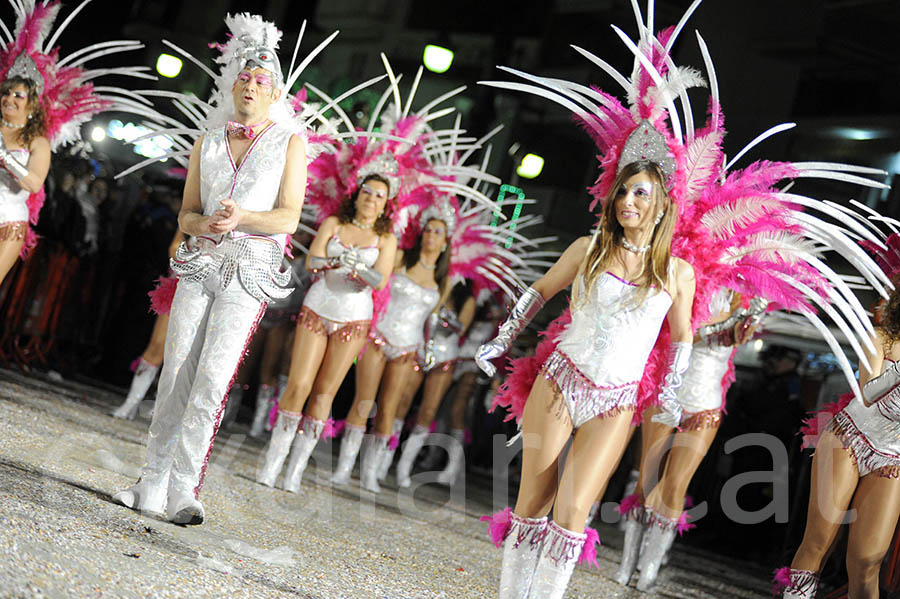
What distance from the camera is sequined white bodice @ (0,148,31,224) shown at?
5.04 metres

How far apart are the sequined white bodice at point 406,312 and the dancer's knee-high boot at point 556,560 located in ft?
10.7

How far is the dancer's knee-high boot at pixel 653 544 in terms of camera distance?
5152 millimetres

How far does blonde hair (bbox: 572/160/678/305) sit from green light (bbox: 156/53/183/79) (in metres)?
8.11

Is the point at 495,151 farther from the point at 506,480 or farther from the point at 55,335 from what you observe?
the point at 55,335

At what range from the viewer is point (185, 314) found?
3.59m

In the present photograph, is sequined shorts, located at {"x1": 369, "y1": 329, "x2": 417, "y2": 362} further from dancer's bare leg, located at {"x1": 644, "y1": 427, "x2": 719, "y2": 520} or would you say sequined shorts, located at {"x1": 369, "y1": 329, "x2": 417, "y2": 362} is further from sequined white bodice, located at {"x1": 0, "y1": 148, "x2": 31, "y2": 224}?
sequined white bodice, located at {"x1": 0, "y1": 148, "x2": 31, "y2": 224}

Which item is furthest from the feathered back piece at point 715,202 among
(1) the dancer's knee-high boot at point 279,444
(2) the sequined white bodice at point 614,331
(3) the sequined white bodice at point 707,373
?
(1) the dancer's knee-high boot at point 279,444

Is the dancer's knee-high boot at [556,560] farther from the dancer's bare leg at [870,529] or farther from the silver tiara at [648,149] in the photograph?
the dancer's bare leg at [870,529]

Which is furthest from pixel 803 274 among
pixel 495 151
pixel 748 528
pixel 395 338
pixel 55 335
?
pixel 495 151

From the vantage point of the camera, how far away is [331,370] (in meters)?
5.27

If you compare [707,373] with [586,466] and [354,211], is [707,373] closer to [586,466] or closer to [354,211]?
[354,211]

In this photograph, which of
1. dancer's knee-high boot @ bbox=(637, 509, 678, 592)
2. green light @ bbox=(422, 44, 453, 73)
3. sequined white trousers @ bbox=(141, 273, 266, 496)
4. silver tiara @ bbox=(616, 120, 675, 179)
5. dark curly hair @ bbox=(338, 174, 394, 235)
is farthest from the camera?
green light @ bbox=(422, 44, 453, 73)

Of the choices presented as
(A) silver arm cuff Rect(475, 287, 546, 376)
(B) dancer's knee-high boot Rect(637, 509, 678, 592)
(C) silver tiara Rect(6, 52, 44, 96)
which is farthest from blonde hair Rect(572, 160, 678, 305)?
(C) silver tiara Rect(6, 52, 44, 96)

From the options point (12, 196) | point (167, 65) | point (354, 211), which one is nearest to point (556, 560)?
point (354, 211)
